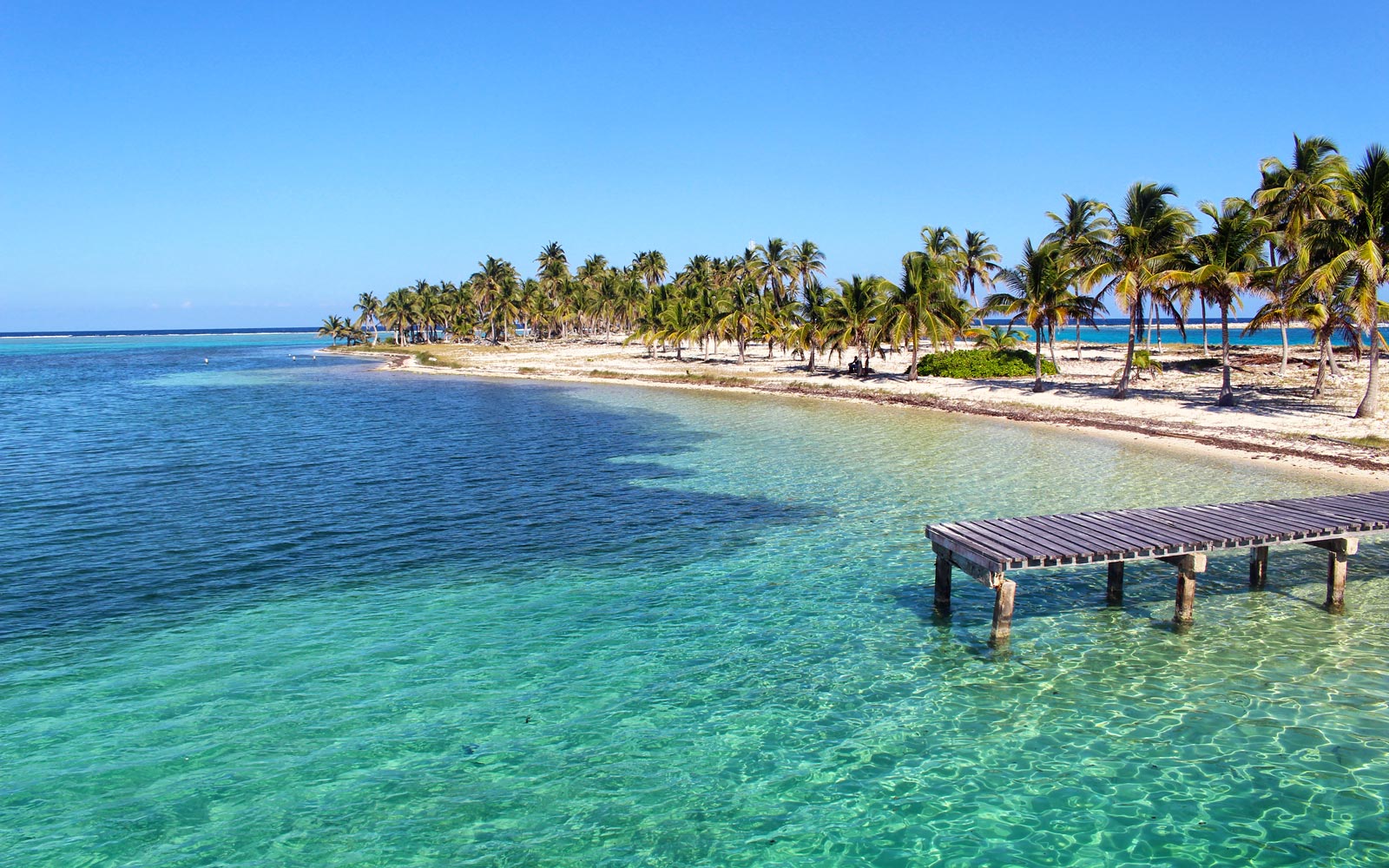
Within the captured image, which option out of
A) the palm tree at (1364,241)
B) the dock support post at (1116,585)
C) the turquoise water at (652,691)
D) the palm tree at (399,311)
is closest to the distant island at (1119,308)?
the palm tree at (1364,241)

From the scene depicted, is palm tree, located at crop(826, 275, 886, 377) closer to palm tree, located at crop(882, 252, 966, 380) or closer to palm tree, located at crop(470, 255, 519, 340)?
palm tree, located at crop(882, 252, 966, 380)

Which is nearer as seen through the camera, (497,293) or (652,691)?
(652,691)

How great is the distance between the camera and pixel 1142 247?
36.2m

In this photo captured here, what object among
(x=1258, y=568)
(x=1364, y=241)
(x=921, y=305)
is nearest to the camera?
(x=1258, y=568)

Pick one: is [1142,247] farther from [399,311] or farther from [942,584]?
[399,311]

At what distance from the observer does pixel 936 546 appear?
13.3 meters

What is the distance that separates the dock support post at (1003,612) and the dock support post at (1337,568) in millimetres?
5745

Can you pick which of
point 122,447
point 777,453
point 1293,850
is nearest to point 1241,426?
point 777,453

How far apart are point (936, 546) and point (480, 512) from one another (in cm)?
1223

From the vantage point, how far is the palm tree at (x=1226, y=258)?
3297 cm

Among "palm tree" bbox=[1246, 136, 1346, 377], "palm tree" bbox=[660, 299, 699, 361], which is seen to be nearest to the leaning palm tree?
"palm tree" bbox=[1246, 136, 1346, 377]

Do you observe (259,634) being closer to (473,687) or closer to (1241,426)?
(473,687)

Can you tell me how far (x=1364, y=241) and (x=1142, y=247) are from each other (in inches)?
358

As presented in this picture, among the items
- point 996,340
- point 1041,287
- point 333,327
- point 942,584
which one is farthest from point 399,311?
point 942,584
